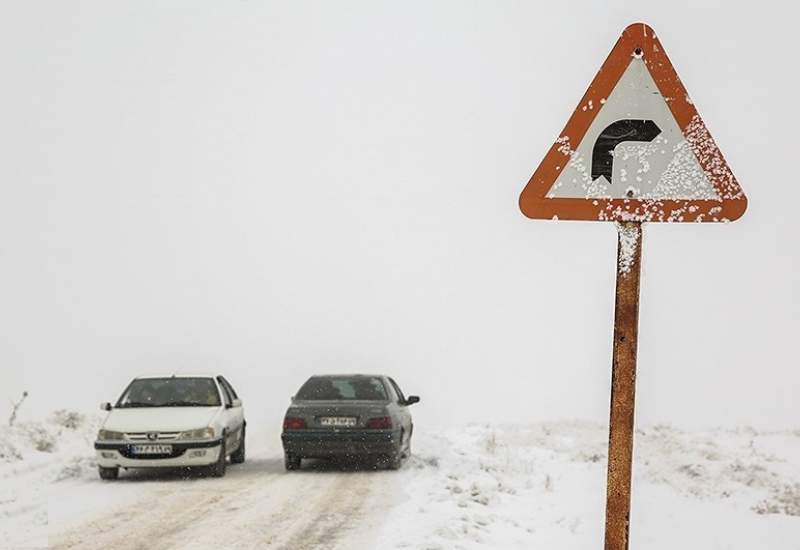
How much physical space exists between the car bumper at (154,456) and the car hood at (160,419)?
9.5 inches

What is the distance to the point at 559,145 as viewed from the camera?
3473 mm

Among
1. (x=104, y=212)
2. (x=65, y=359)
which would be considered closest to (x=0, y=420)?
(x=65, y=359)

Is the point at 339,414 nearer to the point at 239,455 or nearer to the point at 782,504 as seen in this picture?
the point at 239,455

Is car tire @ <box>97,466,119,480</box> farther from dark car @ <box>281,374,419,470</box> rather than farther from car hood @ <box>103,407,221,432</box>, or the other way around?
dark car @ <box>281,374,419,470</box>

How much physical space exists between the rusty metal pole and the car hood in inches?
441

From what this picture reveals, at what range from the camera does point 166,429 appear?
1369cm

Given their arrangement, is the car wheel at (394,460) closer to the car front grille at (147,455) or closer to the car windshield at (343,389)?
the car windshield at (343,389)

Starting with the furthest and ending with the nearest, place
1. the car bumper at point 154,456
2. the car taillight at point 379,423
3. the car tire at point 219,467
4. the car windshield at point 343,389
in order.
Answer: the car windshield at point 343,389 < the car taillight at point 379,423 < the car tire at point 219,467 < the car bumper at point 154,456

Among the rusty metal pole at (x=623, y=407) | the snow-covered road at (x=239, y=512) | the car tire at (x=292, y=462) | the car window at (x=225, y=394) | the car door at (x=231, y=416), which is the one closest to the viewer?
the rusty metal pole at (x=623, y=407)

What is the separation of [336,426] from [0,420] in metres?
9.83

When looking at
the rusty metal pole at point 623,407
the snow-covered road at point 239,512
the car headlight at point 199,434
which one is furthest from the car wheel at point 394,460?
the rusty metal pole at point 623,407

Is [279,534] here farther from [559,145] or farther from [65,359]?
[65,359]

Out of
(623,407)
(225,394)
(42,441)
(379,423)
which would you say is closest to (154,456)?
(225,394)

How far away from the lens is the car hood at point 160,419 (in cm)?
1371
